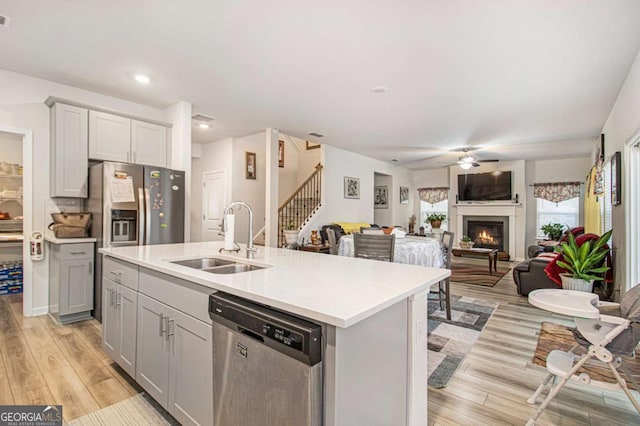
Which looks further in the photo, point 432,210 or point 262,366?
point 432,210

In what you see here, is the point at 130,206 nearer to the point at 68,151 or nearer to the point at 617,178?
the point at 68,151

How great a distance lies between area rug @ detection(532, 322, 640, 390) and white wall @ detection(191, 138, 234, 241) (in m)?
5.40

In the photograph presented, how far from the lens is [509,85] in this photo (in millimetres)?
3551

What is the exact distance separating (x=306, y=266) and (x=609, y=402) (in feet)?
7.15

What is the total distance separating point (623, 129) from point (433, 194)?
6.58 meters

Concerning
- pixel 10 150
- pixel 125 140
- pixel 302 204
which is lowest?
pixel 302 204

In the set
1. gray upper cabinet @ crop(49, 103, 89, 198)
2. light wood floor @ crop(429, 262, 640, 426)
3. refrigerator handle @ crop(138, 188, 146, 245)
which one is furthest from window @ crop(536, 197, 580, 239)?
gray upper cabinet @ crop(49, 103, 89, 198)

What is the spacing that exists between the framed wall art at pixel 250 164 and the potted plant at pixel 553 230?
7435 millimetres

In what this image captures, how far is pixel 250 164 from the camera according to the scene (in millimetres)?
6727

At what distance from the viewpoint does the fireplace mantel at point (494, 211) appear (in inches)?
329

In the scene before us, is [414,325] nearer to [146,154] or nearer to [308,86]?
[308,86]

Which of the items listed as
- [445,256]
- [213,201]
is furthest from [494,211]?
[213,201]

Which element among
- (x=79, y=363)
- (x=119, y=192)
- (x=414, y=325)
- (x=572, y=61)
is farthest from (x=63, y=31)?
(x=572, y=61)

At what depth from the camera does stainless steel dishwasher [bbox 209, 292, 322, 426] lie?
3.43ft
